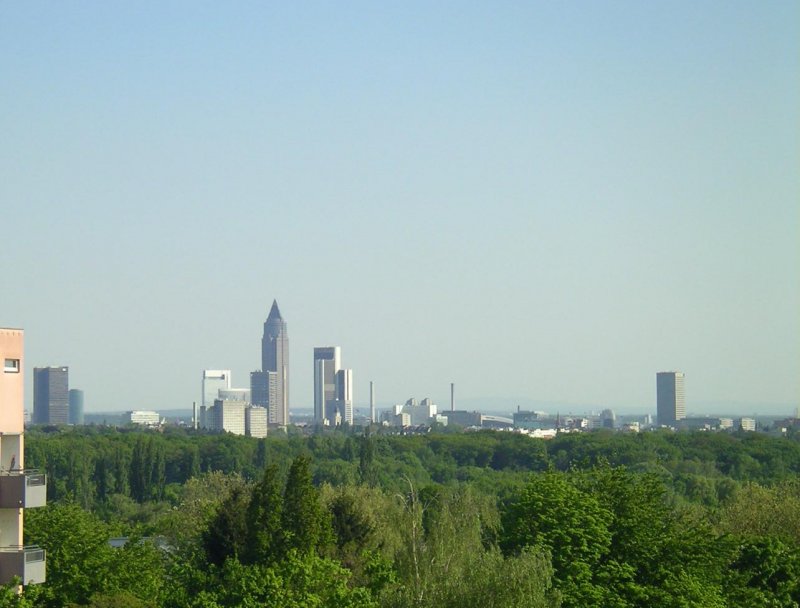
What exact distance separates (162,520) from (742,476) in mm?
67565

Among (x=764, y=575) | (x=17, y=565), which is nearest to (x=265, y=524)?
(x=17, y=565)

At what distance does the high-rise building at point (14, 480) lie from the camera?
3397 cm

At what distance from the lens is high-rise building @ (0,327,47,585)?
34.0m

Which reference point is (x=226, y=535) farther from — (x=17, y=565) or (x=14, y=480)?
(x=14, y=480)

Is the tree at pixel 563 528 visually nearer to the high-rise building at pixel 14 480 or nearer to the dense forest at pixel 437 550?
the dense forest at pixel 437 550

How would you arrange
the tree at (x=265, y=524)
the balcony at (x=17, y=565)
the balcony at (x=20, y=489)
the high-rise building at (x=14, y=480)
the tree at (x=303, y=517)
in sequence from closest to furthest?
the balcony at (x=20, y=489) → the high-rise building at (x=14, y=480) → the balcony at (x=17, y=565) → the tree at (x=303, y=517) → the tree at (x=265, y=524)

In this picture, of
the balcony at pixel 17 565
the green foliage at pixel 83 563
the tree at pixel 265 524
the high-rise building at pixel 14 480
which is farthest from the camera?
the tree at pixel 265 524

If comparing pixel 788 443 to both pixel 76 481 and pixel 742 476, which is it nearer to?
pixel 742 476

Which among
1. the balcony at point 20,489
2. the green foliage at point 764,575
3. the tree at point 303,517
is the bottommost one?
the green foliage at point 764,575

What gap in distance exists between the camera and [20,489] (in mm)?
33781

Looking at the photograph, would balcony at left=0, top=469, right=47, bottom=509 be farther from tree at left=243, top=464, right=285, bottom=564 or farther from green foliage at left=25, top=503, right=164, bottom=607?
tree at left=243, top=464, right=285, bottom=564

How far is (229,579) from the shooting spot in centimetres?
4228

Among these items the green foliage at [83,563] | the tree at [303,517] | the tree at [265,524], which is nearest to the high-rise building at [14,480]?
the green foliage at [83,563]

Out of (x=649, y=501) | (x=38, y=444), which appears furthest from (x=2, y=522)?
(x=38, y=444)
